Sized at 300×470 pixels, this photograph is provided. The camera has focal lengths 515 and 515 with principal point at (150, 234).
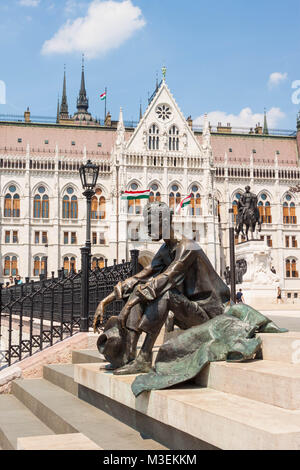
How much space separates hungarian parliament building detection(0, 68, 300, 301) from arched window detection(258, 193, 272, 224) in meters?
0.10

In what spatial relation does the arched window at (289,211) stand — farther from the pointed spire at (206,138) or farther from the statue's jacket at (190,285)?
the statue's jacket at (190,285)

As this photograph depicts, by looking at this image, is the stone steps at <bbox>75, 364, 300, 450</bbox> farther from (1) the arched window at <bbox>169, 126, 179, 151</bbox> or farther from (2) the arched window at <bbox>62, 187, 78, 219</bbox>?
(1) the arched window at <bbox>169, 126, 179, 151</bbox>

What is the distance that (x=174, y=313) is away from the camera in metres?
4.65

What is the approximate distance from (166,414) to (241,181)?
50.4 m

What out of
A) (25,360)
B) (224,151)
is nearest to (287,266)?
(224,151)

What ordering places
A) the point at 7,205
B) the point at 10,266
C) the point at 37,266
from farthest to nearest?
the point at 7,205 < the point at 37,266 < the point at 10,266

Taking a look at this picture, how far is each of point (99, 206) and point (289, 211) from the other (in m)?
19.9

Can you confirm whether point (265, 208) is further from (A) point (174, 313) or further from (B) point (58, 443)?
(B) point (58, 443)

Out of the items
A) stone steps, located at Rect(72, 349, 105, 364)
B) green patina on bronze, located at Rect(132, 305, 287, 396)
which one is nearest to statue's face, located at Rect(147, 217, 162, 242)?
green patina on bronze, located at Rect(132, 305, 287, 396)

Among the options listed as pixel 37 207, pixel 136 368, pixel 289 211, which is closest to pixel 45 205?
pixel 37 207

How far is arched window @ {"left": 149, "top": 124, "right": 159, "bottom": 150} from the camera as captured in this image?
49281 millimetres

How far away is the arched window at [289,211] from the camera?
2109 inches
